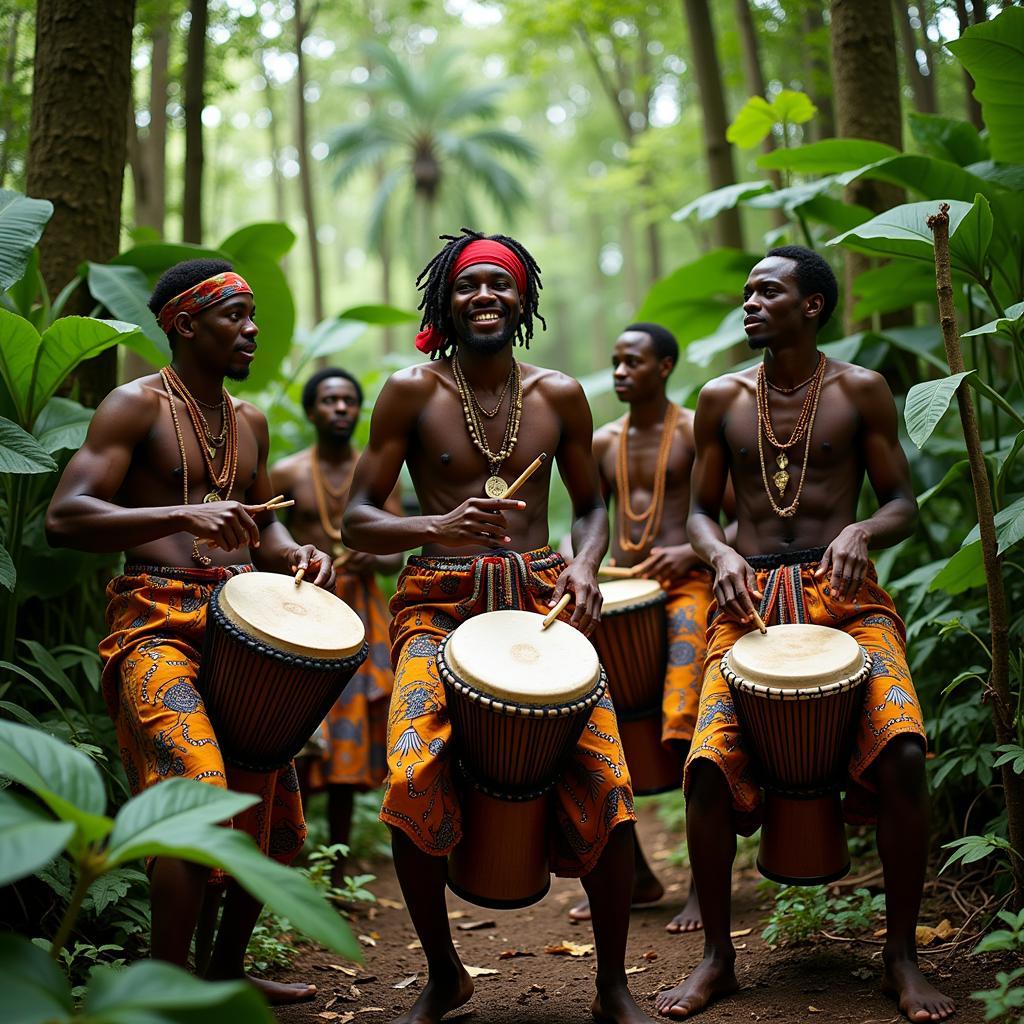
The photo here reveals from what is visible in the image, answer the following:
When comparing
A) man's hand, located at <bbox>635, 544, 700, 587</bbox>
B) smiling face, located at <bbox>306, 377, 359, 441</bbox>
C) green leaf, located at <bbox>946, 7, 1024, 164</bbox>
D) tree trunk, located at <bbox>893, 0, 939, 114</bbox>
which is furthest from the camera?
tree trunk, located at <bbox>893, 0, 939, 114</bbox>

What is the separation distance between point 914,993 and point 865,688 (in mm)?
902

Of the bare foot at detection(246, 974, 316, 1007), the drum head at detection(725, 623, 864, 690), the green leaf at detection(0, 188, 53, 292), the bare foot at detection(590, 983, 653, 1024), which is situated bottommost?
the bare foot at detection(246, 974, 316, 1007)

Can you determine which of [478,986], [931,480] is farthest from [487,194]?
[478,986]

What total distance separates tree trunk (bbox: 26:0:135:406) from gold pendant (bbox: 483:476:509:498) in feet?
7.54

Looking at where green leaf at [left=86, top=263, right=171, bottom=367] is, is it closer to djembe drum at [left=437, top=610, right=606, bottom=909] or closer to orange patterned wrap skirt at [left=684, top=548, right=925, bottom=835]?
djembe drum at [left=437, top=610, right=606, bottom=909]

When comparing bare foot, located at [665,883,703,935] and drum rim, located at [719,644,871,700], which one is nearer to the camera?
drum rim, located at [719,644,871,700]

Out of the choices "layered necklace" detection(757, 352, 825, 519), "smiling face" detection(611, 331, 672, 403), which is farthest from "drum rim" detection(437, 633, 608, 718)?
"smiling face" detection(611, 331, 672, 403)

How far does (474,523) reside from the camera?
3.53 m

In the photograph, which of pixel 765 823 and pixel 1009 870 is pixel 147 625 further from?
pixel 1009 870

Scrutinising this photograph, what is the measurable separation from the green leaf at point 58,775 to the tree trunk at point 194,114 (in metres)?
6.08

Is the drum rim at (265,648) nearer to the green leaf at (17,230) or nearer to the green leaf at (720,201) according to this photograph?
the green leaf at (17,230)

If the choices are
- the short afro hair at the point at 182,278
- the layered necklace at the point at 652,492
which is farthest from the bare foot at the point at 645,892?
the short afro hair at the point at 182,278

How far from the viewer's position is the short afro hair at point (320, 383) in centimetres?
675

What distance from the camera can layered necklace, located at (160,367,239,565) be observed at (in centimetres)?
372
